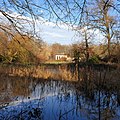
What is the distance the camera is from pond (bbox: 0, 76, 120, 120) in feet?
21.0

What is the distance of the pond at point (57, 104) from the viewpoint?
641 cm

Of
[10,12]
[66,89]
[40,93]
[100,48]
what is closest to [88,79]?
[66,89]

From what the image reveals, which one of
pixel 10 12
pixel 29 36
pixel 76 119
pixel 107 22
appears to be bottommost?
pixel 76 119

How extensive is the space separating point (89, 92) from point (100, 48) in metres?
16.6

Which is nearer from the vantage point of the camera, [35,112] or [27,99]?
[35,112]

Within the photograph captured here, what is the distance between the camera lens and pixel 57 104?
25.2ft

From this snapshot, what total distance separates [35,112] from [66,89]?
372cm

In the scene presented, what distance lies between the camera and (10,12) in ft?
21.3

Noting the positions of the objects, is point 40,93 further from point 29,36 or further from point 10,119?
point 10,119

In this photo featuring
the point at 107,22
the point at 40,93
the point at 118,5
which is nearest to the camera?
the point at 118,5

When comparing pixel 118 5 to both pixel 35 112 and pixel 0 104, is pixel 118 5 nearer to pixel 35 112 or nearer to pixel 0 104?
pixel 35 112

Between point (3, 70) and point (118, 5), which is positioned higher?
point (118, 5)

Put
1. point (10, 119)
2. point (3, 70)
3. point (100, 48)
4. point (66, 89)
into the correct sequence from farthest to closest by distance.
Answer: point (100, 48), point (3, 70), point (66, 89), point (10, 119)

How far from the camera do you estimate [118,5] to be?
5.04 meters
